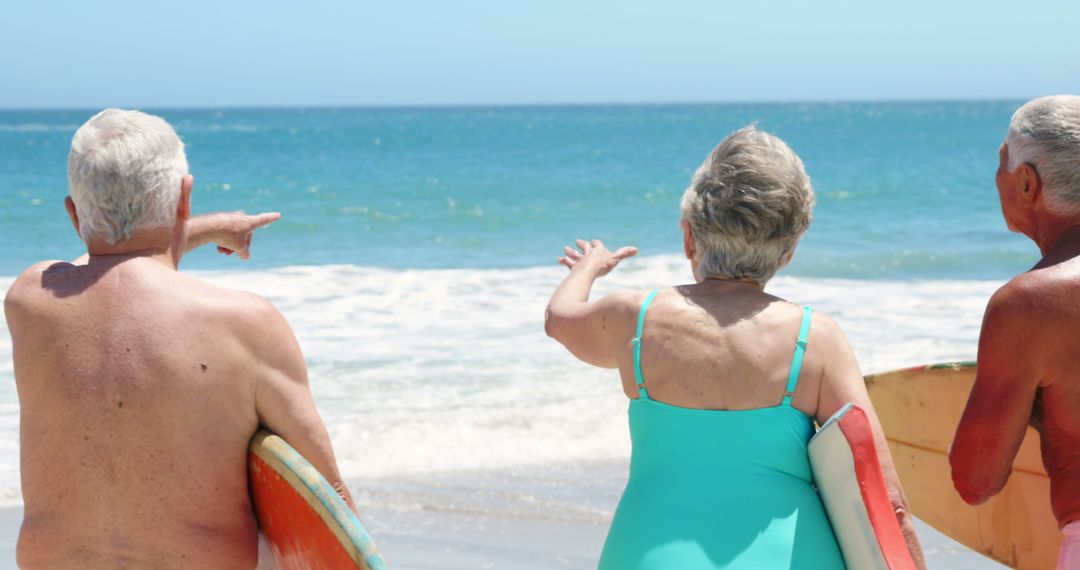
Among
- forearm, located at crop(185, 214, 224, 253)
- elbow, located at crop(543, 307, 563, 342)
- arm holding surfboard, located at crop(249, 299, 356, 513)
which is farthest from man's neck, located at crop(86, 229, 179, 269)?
elbow, located at crop(543, 307, 563, 342)

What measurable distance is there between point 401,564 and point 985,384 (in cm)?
275

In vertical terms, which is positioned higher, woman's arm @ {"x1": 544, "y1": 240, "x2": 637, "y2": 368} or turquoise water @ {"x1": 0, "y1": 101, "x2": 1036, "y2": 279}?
woman's arm @ {"x1": 544, "y1": 240, "x2": 637, "y2": 368}

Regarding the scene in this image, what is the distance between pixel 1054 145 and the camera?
7.25ft

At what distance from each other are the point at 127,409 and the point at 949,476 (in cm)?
193

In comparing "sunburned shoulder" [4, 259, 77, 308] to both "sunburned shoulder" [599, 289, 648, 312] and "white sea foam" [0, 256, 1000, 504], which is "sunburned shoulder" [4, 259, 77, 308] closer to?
"sunburned shoulder" [599, 289, 648, 312]

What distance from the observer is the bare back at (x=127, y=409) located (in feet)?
7.12

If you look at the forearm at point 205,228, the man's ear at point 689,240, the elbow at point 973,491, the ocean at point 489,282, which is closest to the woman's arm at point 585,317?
the man's ear at point 689,240

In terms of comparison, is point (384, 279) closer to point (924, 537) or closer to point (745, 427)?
point (924, 537)

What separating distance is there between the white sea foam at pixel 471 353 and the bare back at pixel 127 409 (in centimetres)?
332

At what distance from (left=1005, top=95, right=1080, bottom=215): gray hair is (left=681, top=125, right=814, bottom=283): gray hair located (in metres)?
0.40

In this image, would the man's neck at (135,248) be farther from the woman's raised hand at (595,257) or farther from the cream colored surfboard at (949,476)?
the cream colored surfboard at (949,476)

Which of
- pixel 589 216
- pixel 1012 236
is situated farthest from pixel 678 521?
pixel 589 216

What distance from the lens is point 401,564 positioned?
451 cm

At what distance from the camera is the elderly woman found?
2.16 metres
